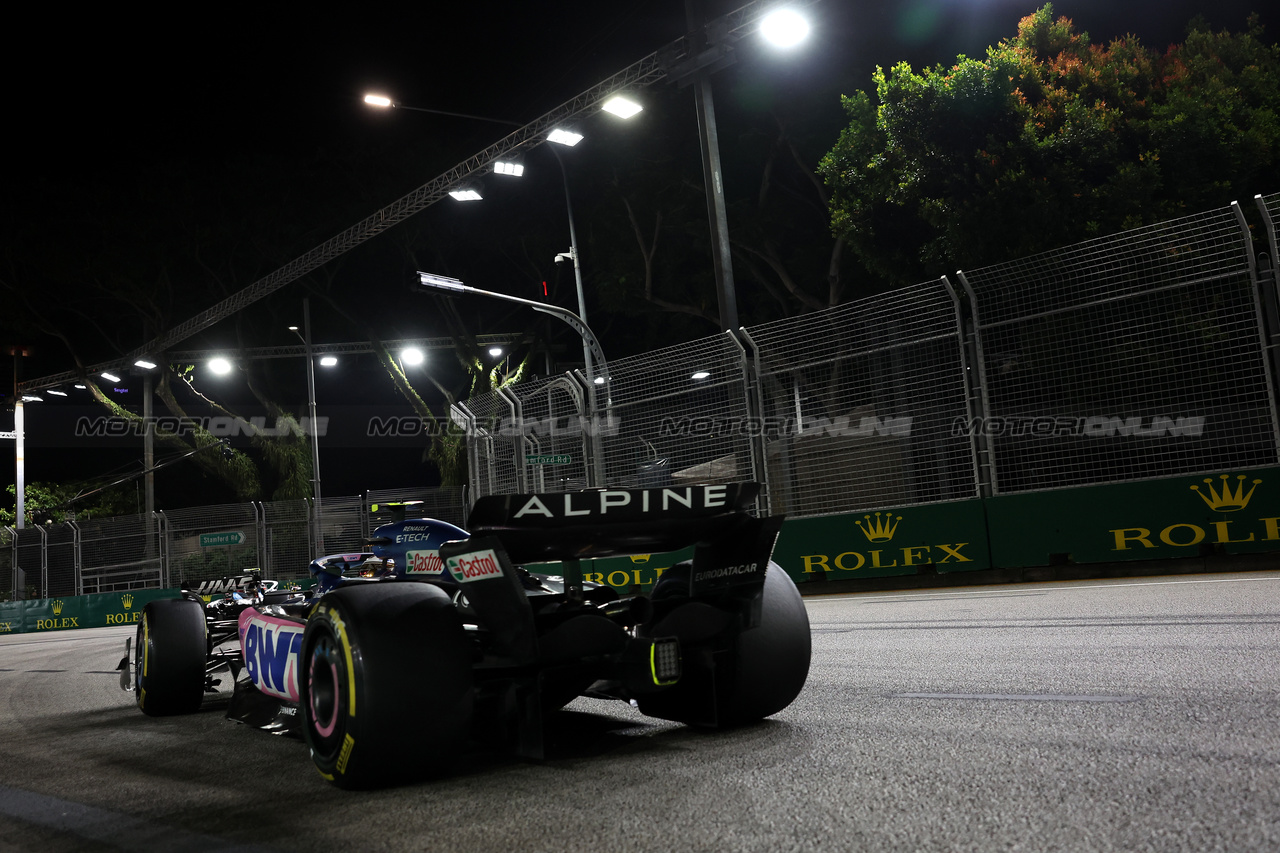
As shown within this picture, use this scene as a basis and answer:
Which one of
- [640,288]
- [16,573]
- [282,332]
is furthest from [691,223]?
[16,573]

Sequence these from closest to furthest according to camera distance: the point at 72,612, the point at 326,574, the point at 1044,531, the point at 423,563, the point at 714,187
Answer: the point at 423,563 → the point at 326,574 → the point at 1044,531 → the point at 714,187 → the point at 72,612

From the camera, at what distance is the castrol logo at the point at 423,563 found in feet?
14.9

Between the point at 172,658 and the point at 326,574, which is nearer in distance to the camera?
the point at 326,574

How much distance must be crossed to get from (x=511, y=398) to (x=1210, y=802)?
43.8 feet

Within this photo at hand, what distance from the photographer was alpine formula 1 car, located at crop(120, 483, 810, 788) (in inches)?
116

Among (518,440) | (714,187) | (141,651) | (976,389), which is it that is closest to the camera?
(141,651)

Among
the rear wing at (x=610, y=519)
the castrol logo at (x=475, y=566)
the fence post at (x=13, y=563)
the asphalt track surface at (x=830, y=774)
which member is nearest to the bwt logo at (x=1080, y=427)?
the asphalt track surface at (x=830, y=774)

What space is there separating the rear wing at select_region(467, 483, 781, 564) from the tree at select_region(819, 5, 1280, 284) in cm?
1317

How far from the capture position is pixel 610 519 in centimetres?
320

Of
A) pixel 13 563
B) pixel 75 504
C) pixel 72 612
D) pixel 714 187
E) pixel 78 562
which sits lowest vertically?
pixel 72 612

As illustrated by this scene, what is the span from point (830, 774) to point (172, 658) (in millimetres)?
3996

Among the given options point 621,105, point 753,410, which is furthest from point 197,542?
point 753,410

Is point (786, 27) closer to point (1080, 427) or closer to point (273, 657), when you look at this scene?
point (1080, 427)

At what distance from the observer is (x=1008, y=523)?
34.1ft
